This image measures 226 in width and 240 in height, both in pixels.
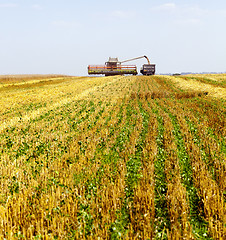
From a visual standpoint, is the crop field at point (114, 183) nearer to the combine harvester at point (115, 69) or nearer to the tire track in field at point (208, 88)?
the tire track in field at point (208, 88)

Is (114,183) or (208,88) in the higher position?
(208,88)

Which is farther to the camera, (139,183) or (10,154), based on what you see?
(10,154)

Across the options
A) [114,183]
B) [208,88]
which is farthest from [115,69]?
[114,183]

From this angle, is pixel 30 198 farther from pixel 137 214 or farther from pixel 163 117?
pixel 163 117

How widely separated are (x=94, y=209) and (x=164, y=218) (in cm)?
142

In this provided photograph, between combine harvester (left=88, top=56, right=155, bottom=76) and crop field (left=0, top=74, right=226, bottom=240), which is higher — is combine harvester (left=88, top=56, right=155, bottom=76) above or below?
above

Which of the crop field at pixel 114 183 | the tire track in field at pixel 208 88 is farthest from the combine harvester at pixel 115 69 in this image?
the crop field at pixel 114 183

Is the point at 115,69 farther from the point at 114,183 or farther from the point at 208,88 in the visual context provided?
the point at 114,183

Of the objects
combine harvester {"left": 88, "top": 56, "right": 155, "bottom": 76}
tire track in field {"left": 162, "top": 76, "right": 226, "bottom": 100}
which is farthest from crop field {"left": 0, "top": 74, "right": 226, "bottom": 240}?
combine harvester {"left": 88, "top": 56, "right": 155, "bottom": 76}

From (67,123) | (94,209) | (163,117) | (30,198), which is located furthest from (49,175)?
(163,117)

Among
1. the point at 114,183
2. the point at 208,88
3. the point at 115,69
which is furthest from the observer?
the point at 115,69

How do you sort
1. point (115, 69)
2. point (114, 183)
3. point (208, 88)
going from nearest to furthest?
1. point (114, 183)
2. point (208, 88)
3. point (115, 69)

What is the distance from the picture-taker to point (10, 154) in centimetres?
768

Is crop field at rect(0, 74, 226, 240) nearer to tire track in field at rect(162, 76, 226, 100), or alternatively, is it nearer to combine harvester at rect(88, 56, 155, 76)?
tire track in field at rect(162, 76, 226, 100)
